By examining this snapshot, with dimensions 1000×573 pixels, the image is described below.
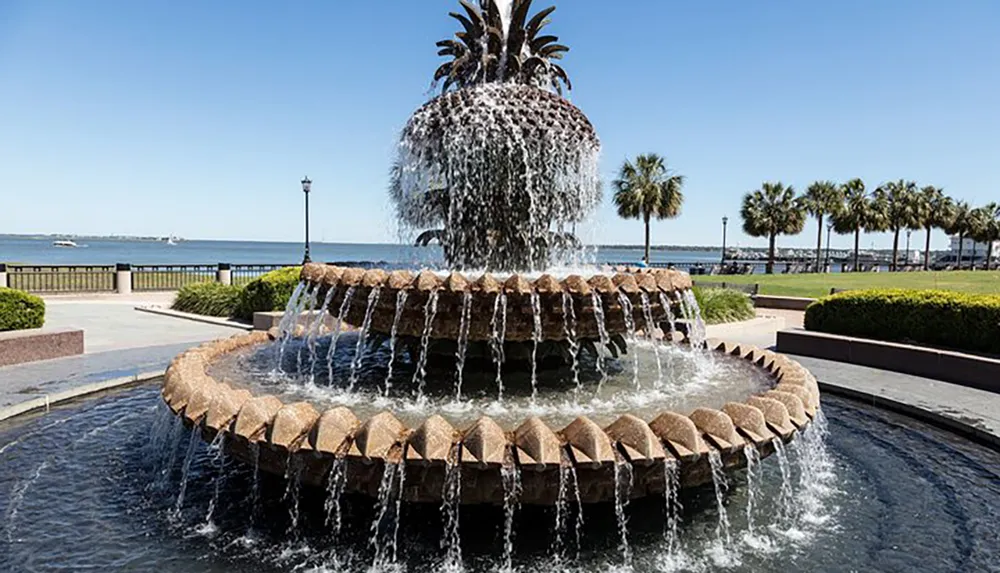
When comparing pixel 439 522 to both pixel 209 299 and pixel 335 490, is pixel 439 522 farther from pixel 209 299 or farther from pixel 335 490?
pixel 209 299

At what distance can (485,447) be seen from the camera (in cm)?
424

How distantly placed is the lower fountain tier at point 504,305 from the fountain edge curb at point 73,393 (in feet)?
16.8

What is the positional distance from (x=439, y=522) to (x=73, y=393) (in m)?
6.97

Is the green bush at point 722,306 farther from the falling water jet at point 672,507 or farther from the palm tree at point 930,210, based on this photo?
the palm tree at point 930,210

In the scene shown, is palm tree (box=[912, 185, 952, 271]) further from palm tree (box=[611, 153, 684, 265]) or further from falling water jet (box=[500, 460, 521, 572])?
falling water jet (box=[500, 460, 521, 572])

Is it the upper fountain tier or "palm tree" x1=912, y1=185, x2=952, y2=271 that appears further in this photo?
"palm tree" x1=912, y1=185, x2=952, y2=271

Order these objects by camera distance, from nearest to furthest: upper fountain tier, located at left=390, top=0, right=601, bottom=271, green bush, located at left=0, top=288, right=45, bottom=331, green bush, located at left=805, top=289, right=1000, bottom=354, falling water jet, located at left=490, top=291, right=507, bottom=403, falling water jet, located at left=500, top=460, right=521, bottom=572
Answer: falling water jet, located at left=500, top=460, right=521, bottom=572
falling water jet, located at left=490, top=291, right=507, bottom=403
upper fountain tier, located at left=390, top=0, right=601, bottom=271
green bush, located at left=805, top=289, right=1000, bottom=354
green bush, located at left=0, top=288, right=45, bottom=331

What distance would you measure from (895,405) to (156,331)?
16586 millimetres

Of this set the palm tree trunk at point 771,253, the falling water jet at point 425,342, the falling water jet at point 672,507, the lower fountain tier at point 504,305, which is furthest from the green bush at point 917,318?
the palm tree trunk at point 771,253

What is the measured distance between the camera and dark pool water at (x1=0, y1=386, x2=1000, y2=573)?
4.44 meters

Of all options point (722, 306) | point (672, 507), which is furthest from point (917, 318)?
point (672, 507)

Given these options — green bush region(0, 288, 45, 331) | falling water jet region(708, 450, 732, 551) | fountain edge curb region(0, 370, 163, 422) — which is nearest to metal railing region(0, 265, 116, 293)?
green bush region(0, 288, 45, 331)

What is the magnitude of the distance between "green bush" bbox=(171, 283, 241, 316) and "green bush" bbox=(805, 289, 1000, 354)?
16.6m

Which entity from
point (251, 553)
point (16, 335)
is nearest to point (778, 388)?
point (251, 553)
